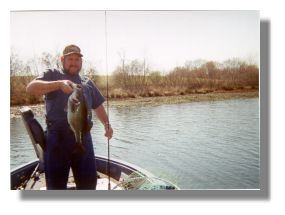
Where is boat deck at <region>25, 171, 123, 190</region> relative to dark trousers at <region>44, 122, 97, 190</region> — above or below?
below

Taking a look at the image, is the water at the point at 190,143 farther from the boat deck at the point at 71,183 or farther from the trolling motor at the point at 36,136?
the boat deck at the point at 71,183

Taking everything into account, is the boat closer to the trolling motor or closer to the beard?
the trolling motor

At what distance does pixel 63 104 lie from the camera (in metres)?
2.89

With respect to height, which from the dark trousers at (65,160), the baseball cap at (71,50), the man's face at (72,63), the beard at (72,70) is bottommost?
the dark trousers at (65,160)

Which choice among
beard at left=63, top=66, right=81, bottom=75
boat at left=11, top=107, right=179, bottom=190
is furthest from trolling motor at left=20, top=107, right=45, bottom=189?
beard at left=63, top=66, right=81, bottom=75

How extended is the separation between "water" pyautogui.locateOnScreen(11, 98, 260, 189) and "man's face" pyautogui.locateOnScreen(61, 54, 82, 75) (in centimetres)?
34

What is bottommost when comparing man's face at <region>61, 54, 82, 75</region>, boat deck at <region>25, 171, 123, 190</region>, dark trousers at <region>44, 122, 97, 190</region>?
boat deck at <region>25, 171, 123, 190</region>

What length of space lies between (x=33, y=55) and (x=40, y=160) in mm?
671

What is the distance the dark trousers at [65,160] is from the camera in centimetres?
292

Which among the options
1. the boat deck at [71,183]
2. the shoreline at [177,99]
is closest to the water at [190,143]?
the shoreline at [177,99]

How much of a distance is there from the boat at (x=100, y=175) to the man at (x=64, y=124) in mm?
39

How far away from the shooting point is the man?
2.90 meters

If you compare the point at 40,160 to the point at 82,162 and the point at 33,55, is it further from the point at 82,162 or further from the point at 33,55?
the point at 33,55

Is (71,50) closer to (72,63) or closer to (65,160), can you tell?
(72,63)
